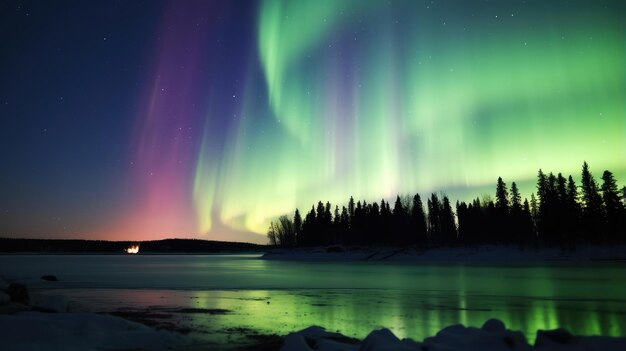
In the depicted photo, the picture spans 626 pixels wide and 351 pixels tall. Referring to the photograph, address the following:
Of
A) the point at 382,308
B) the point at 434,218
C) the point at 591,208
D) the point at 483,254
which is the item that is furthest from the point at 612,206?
the point at 382,308

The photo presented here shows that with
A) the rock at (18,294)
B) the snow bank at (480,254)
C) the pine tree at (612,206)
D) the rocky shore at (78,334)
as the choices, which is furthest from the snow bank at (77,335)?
the pine tree at (612,206)

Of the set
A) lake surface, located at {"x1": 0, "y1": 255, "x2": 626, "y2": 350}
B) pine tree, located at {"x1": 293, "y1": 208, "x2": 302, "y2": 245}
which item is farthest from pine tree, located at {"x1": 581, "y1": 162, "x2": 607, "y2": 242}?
pine tree, located at {"x1": 293, "y1": 208, "x2": 302, "y2": 245}

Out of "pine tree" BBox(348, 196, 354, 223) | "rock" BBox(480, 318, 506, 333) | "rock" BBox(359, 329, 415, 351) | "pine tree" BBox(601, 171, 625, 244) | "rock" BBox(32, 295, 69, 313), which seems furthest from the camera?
"pine tree" BBox(348, 196, 354, 223)

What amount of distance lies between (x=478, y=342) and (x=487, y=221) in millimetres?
115846

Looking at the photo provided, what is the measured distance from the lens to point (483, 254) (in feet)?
292

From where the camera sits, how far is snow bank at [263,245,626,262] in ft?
252

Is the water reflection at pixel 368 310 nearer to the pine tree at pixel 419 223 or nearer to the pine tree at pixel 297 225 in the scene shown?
the pine tree at pixel 419 223

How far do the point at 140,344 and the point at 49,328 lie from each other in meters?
2.44

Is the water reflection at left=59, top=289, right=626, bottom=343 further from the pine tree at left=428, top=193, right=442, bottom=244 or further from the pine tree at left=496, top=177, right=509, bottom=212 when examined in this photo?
the pine tree at left=428, top=193, right=442, bottom=244

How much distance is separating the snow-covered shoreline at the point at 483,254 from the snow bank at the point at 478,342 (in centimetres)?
7330

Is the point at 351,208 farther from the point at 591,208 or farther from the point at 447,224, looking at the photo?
the point at 591,208

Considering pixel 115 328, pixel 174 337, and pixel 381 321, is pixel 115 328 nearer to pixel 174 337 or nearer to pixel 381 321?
pixel 174 337

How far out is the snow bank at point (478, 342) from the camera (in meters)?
9.27

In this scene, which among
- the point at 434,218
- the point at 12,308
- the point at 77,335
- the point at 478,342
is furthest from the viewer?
the point at 434,218
